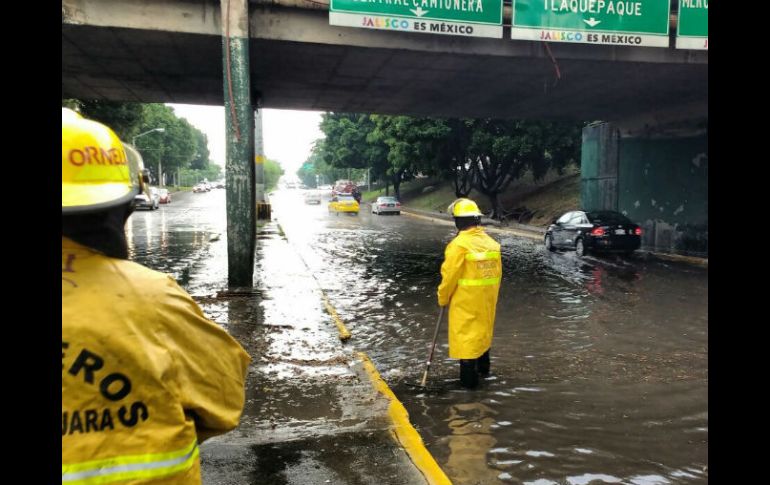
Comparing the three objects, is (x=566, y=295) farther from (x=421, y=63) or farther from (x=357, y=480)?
(x=357, y=480)

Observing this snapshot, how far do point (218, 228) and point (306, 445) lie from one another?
2211cm

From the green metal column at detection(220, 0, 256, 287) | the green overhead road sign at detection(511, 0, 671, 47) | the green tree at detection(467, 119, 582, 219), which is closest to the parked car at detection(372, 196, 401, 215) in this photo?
the green tree at detection(467, 119, 582, 219)

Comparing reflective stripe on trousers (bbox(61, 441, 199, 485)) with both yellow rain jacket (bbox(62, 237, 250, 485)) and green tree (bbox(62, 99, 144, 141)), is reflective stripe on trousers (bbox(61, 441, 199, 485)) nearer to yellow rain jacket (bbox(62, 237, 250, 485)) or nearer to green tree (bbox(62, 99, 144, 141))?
yellow rain jacket (bbox(62, 237, 250, 485))

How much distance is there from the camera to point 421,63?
12586 mm

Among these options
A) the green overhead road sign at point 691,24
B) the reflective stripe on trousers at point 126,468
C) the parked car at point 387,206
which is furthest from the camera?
the parked car at point 387,206

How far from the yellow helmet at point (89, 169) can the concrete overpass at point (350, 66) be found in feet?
31.9

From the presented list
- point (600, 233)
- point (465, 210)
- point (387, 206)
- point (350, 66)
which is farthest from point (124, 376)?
point (387, 206)

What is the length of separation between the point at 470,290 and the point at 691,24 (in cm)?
935

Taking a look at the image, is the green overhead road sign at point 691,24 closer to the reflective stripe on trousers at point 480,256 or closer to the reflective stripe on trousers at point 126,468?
the reflective stripe on trousers at point 480,256

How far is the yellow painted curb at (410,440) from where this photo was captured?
338cm

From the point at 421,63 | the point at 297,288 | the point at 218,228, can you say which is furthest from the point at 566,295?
the point at 218,228

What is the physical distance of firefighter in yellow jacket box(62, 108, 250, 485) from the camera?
149 cm

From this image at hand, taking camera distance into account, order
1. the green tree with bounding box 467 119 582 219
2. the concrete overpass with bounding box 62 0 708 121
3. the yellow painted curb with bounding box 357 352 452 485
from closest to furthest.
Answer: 1. the yellow painted curb with bounding box 357 352 452 485
2. the concrete overpass with bounding box 62 0 708 121
3. the green tree with bounding box 467 119 582 219

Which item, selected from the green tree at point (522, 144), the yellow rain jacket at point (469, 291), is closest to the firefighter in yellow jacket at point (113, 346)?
the yellow rain jacket at point (469, 291)
